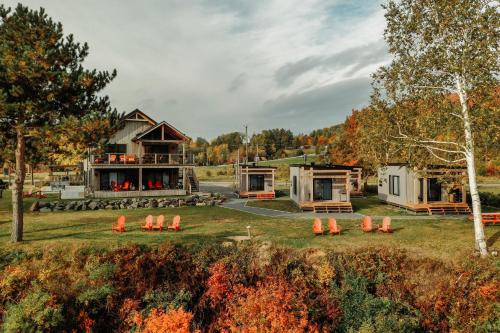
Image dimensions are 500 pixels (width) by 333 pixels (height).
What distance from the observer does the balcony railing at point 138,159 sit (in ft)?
119

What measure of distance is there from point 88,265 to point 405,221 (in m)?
17.9

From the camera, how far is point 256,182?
122ft

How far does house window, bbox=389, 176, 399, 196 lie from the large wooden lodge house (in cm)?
2076

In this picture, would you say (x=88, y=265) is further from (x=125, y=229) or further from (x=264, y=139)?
(x=264, y=139)

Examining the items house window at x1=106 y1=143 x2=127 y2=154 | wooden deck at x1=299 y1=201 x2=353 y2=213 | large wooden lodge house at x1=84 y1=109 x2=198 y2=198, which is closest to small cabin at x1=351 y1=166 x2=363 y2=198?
wooden deck at x1=299 y1=201 x2=353 y2=213

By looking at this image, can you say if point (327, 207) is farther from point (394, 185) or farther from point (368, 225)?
A: point (368, 225)

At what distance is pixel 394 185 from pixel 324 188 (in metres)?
5.91

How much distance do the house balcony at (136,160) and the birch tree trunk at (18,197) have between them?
17223mm

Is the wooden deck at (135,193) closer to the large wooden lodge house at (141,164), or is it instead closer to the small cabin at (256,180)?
the large wooden lodge house at (141,164)

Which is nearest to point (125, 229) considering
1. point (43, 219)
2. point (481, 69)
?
point (43, 219)

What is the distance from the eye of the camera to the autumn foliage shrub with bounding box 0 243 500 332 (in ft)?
39.7

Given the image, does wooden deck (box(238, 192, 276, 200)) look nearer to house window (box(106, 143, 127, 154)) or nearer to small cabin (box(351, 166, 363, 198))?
small cabin (box(351, 166, 363, 198))

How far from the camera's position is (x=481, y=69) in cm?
1420

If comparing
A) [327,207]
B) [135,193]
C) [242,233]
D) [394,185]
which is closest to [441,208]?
[394,185]
